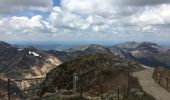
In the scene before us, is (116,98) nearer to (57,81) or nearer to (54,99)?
(54,99)

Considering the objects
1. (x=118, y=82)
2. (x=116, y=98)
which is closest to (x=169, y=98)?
(x=116, y=98)

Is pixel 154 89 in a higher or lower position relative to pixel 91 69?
lower

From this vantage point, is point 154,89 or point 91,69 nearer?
point 154,89

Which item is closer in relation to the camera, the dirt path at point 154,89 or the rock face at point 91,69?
the dirt path at point 154,89

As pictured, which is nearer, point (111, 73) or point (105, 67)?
point (111, 73)

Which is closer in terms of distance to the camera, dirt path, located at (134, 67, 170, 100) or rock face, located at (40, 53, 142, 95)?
dirt path, located at (134, 67, 170, 100)

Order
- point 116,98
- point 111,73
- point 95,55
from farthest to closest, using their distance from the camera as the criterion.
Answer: point 95,55, point 111,73, point 116,98

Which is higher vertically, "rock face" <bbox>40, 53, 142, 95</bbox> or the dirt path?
"rock face" <bbox>40, 53, 142, 95</bbox>

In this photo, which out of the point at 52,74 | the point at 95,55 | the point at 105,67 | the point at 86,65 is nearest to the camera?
the point at 105,67
